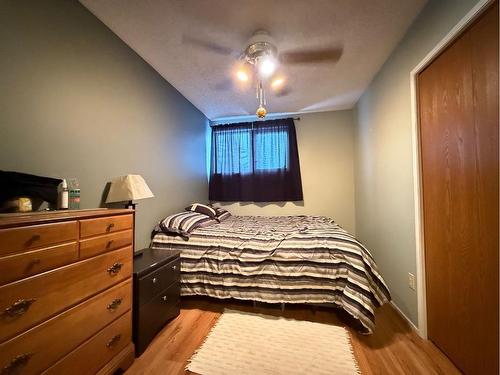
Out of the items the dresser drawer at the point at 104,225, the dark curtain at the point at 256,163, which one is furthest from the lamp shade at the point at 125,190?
the dark curtain at the point at 256,163

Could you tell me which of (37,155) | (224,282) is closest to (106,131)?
(37,155)

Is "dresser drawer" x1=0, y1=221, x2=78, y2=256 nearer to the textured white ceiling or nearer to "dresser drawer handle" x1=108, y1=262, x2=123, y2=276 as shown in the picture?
"dresser drawer handle" x1=108, y1=262, x2=123, y2=276

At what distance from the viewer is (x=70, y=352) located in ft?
3.25

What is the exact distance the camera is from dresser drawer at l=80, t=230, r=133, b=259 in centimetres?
109

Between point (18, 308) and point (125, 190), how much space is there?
957 mm

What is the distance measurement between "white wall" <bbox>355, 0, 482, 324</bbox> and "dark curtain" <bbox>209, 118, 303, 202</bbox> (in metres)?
1.23

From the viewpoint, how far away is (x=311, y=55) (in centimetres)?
211

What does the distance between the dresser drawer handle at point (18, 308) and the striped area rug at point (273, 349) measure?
1005 mm

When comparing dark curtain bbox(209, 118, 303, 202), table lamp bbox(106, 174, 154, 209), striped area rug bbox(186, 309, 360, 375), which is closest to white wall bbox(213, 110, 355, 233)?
dark curtain bbox(209, 118, 303, 202)

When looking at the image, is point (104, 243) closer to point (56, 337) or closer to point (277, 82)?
point (56, 337)

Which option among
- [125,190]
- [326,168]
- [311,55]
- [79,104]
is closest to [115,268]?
[125,190]

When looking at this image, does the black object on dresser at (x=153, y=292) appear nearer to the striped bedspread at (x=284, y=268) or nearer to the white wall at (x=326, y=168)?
the striped bedspread at (x=284, y=268)

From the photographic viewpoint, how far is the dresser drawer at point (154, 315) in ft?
4.82

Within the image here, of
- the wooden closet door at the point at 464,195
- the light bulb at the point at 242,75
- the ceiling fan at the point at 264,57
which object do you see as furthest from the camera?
the light bulb at the point at 242,75
